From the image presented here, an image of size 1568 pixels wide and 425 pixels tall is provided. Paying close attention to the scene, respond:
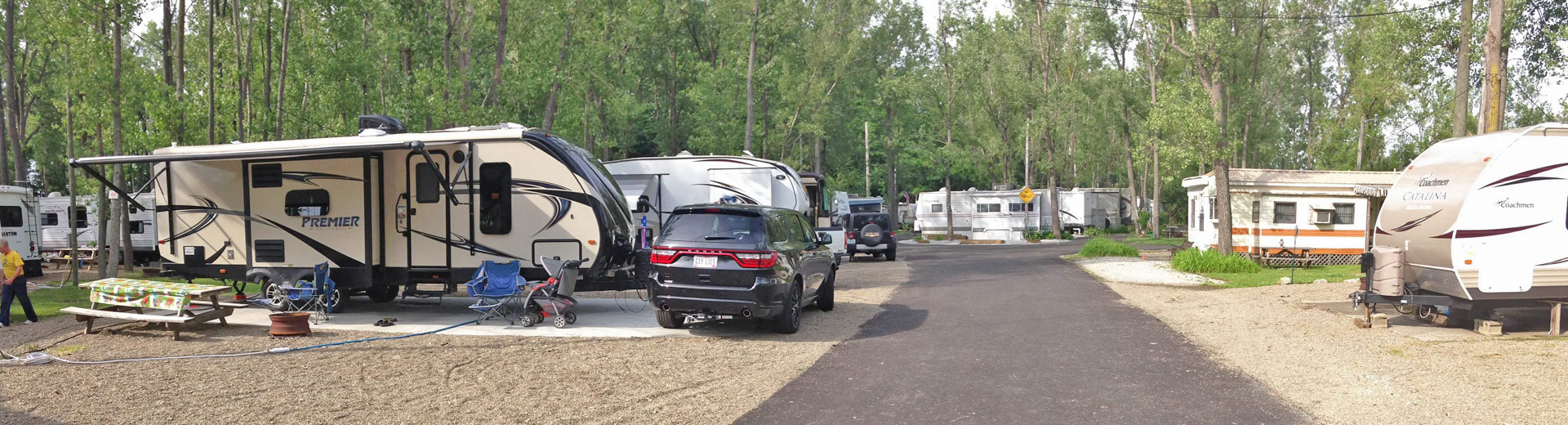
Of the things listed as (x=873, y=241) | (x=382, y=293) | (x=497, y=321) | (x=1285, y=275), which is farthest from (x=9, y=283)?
(x=1285, y=275)

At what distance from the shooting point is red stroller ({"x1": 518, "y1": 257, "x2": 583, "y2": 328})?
11.2m

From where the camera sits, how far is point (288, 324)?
10391 mm

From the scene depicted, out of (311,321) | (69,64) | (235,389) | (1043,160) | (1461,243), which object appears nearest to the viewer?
(235,389)

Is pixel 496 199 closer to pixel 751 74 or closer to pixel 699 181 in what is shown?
pixel 699 181

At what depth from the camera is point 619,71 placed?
3384 centimetres

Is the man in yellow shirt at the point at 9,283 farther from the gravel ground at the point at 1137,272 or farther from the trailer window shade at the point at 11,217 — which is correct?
the gravel ground at the point at 1137,272

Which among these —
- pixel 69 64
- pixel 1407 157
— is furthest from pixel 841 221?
pixel 1407 157

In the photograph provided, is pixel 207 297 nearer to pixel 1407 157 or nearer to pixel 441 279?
pixel 441 279

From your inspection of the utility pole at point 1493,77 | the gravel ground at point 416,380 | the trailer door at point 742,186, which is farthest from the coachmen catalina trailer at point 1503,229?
the trailer door at point 742,186

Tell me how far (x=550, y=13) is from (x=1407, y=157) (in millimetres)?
35951

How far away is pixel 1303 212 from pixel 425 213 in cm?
1897

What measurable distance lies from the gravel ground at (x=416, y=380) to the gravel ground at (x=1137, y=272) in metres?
9.62

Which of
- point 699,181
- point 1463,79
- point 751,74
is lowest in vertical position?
point 699,181

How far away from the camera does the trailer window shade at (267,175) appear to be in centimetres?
1229
